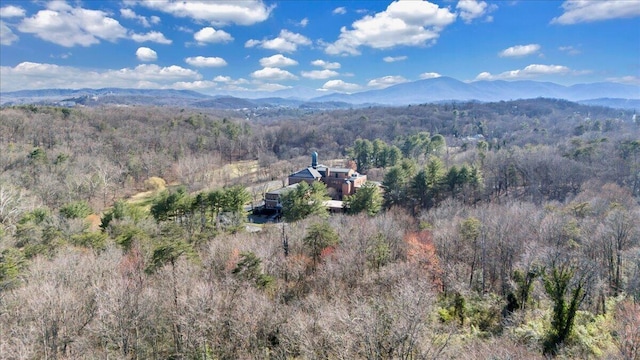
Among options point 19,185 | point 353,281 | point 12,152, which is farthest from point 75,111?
point 353,281

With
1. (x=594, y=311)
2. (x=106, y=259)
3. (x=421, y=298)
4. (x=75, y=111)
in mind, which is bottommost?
(x=594, y=311)

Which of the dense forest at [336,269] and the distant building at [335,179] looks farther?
the distant building at [335,179]

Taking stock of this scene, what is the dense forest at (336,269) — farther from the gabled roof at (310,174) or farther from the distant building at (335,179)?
the distant building at (335,179)

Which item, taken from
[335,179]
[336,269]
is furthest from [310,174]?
[336,269]

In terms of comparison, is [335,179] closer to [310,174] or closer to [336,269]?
[310,174]

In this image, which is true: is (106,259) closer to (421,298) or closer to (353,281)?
(353,281)

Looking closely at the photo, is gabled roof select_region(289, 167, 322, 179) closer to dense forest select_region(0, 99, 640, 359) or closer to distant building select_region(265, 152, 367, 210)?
distant building select_region(265, 152, 367, 210)

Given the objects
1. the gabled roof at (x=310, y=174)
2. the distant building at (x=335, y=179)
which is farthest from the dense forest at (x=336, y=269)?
the distant building at (x=335, y=179)

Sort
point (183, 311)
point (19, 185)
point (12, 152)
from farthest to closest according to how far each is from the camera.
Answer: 1. point (12, 152)
2. point (19, 185)
3. point (183, 311)
